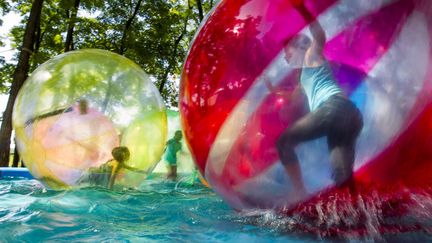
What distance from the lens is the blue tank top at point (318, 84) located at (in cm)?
219

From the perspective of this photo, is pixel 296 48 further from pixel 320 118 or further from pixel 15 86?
pixel 15 86

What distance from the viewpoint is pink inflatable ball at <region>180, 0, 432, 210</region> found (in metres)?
2.21

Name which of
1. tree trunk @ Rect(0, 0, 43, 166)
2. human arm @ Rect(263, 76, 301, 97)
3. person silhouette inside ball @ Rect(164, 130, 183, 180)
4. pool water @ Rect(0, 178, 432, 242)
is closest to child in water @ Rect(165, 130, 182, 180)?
person silhouette inside ball @ Rect(164, 130, 183, 180)

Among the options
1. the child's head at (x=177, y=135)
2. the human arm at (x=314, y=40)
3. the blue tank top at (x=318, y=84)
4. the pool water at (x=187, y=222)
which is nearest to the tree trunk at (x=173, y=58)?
the child's head at (x=177, y=135)

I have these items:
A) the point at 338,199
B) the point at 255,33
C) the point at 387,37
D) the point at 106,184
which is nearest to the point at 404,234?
the point at 338,199

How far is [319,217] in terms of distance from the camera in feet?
7.92

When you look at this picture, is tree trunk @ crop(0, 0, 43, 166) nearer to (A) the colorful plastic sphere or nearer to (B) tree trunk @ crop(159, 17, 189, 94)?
(B) tree trunk @ crop(159, 17, 189, 94)

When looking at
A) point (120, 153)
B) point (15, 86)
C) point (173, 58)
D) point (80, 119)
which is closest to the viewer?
point (80, 119)

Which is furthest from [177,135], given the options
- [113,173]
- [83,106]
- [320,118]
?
[320,118]

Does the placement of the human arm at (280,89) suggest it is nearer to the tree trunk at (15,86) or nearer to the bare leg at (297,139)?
the bare leg at (297,139)

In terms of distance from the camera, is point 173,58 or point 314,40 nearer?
point 314,40

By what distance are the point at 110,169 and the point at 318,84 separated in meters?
2.76

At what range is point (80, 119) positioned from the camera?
4.16 metres

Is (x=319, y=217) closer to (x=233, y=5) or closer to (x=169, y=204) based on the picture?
(x=233, y=5)
